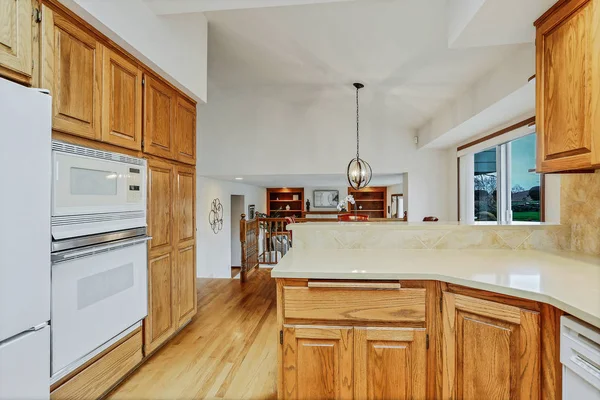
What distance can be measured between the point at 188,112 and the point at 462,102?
298 centimetres

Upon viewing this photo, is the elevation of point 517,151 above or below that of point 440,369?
above

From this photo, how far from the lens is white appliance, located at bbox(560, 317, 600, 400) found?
0.99m

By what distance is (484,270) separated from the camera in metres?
1.49

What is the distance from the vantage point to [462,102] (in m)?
3.63

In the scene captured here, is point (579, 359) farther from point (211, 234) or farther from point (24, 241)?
point (211, 234)

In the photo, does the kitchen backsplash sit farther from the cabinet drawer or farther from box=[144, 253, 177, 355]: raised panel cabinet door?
box=[144, 253, 177, 355]: raised panel cabinet door

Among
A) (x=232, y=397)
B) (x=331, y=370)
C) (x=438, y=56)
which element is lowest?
(x=232, y=397)

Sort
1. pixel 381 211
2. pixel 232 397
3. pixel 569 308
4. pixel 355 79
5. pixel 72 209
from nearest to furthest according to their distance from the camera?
1. pixel 569 308
2. pixel 72 209
3. pixel 232 397
4. pixel 355 79
5. pixel 381 211

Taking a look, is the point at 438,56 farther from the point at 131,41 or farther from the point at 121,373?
the point at 121,373

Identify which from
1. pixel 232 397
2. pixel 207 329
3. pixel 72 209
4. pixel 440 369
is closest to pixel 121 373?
pixel 232 397

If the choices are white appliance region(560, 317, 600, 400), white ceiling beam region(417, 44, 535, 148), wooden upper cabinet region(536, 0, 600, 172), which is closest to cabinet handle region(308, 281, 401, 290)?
white appliance region(560, 317, 600, 400)

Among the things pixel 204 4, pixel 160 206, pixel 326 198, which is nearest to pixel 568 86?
pixel 204 4

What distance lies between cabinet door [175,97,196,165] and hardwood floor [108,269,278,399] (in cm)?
152

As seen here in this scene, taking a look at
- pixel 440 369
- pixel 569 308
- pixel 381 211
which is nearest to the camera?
pixel 569 308
